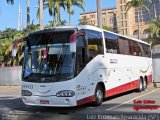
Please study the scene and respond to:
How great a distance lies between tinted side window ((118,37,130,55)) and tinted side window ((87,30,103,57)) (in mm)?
2798

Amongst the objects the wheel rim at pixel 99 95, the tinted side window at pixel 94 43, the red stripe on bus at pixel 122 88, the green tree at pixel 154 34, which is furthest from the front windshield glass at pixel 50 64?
the green tree at pixel 154 34

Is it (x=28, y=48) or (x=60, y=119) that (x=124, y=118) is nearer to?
(x=60, y=119)

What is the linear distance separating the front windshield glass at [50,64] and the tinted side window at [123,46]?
557cm

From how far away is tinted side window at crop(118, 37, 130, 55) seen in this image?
18.9 metres

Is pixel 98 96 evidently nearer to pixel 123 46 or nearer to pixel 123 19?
pixel 123 46

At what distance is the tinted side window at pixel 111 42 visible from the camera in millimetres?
16978

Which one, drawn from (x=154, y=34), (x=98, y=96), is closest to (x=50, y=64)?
(x=98, y=96)

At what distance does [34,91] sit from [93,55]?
9.82 ft

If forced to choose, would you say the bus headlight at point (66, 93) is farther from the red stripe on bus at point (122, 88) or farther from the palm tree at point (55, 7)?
the palm tree at point (55, 7)

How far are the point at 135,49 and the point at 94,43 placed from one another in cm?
665

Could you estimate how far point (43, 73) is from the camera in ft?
45.3

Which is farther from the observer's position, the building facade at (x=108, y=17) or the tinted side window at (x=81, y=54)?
the building facade at (x=108, y=17)

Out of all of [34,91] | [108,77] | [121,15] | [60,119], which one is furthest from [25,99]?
[121,15]

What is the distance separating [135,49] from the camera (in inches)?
850
